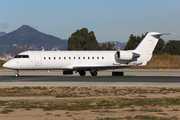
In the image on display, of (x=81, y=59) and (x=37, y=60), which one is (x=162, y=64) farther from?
(x=37, y=60)

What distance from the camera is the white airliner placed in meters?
37.2

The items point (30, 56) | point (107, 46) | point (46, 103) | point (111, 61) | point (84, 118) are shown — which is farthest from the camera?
point (107, 46)

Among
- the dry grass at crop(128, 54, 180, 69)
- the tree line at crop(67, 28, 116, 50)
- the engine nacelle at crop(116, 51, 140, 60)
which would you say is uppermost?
the tree line at crop(67, 28, 116, 50)

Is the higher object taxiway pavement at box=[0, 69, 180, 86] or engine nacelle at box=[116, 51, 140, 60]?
engine nacelle at box=[116, 51, 140, 60]

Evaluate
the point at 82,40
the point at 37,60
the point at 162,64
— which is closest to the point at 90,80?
the point at 37,60

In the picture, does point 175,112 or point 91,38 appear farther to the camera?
point 91,38

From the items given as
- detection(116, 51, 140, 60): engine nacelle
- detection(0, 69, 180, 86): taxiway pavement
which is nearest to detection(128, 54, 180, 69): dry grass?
detection(116, 51, 140, 60): engine nacelle

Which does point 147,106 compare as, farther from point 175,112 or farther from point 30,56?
point 30,56

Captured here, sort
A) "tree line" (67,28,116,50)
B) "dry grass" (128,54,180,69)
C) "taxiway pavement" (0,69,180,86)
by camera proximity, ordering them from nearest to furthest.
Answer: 1. "taxiway pavement" (0,69,180,86)
2. "dry grass" (128,54,180,69)
3. "tree line" (67,28,116,50)

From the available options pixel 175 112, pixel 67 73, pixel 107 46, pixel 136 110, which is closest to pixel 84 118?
pixel 136 110

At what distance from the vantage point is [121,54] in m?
39.7

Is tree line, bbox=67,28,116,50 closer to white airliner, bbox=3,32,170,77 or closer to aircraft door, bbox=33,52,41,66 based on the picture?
white airliner, bbox=3,32,170,77

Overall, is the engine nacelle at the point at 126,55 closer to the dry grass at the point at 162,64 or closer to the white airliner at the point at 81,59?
the white airliner at the point at 81,59

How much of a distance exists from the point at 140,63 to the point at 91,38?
2751 inches
